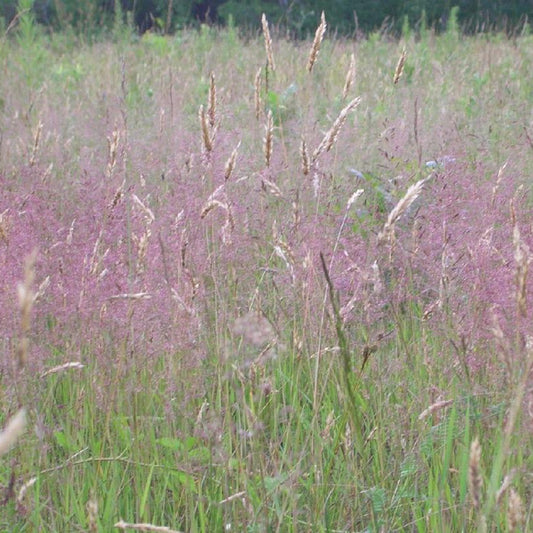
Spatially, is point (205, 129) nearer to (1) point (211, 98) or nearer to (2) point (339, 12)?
(1) point (211, 98)

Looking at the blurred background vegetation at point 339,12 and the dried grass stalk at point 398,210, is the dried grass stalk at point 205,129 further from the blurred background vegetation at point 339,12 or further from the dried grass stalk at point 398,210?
the blurred background vegetation at point 339,12

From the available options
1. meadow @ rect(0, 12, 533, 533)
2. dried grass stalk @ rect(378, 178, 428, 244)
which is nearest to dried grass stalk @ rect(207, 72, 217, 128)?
meadow @ rect(0, 12, 533, 533)

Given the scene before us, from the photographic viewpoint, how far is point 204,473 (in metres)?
1.43

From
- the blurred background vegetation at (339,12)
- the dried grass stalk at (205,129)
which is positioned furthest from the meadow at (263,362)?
the blurred background vegetation at (339,12)

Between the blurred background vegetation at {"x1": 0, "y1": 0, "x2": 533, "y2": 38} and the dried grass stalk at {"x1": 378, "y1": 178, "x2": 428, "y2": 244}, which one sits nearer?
the dried grass stalk at {"x1": 378, "y1": 178, "x2": 428, "y2": 244}

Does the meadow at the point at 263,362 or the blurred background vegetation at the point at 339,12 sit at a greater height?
the meadow at the point at 263,362

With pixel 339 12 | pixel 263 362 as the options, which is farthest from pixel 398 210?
pixel 339 12

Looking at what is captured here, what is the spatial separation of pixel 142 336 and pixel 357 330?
61cm

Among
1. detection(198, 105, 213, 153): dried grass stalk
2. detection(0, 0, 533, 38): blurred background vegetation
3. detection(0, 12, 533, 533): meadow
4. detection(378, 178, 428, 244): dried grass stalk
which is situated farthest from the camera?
detection(0, 0, 533, 38): blurred background vegetation

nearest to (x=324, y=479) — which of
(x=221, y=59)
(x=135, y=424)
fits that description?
(x=135, y=424)

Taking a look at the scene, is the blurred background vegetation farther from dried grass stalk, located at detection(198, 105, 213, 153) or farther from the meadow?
dried grass stalk, located at detection(198, 105, 213, 153)

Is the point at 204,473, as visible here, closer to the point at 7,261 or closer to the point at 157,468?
the point at 157,468

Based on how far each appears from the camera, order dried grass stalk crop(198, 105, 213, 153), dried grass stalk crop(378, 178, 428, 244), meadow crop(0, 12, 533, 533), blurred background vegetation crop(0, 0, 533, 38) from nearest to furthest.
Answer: dried grass stalk crop(378, 178, 428, 244), meadow crop(0, 12, 533, 533), dried grass stalk crop(198, 105, 213, 153), blurred background vegetation crop(0, 0, 533, 38)

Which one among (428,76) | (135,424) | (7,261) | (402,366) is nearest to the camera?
(135,424)
